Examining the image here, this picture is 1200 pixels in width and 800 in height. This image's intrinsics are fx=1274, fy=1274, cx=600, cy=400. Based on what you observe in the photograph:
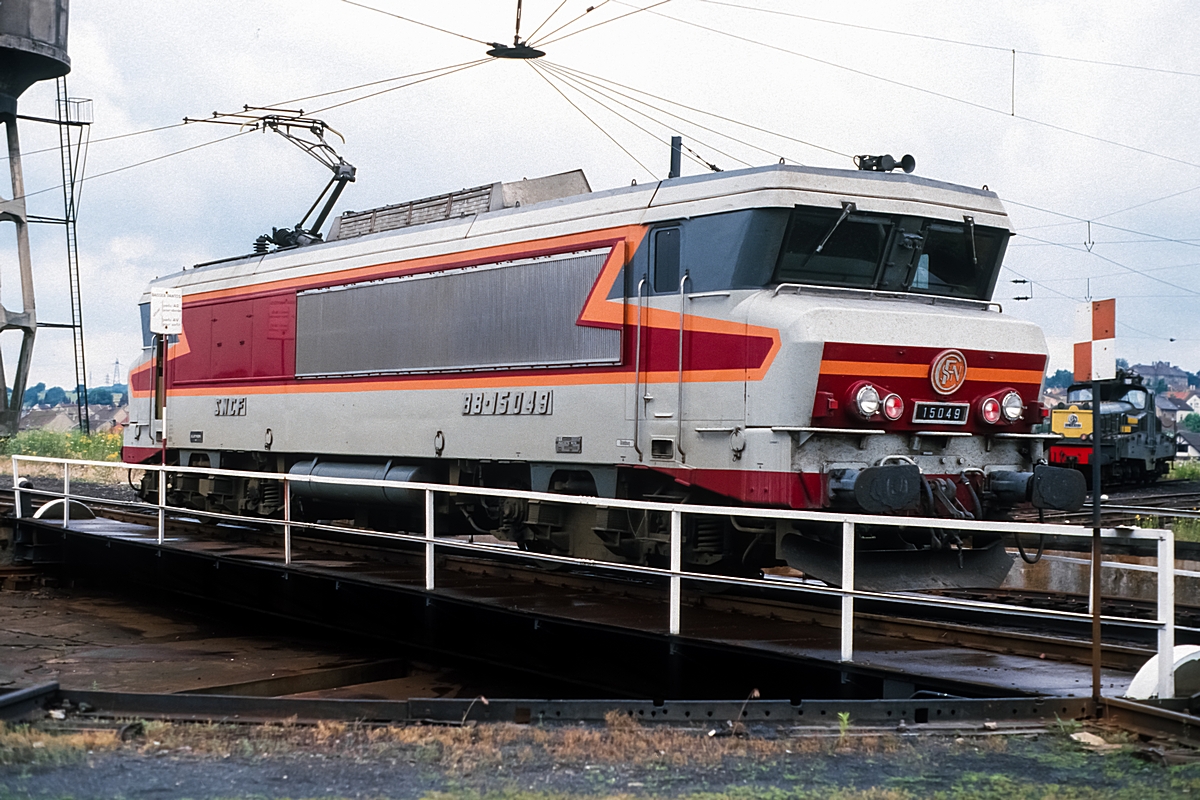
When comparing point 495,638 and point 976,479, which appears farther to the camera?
point 976,479

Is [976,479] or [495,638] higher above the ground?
[976,479]

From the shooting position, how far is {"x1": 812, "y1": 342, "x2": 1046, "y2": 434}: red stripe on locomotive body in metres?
10.4

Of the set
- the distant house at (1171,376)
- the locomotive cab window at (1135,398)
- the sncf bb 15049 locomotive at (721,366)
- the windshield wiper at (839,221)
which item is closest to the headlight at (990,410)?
the sncf bb 15049 locomotive at (721,366)

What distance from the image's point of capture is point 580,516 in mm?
12211

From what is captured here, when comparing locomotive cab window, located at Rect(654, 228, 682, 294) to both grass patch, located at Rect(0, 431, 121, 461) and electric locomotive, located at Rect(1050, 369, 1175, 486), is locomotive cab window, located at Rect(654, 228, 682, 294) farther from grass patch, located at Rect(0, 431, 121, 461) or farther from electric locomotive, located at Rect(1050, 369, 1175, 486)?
grass patch, located at Rect(0, 431, 121, 461)

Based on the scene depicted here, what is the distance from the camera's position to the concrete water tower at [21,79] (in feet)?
94.9

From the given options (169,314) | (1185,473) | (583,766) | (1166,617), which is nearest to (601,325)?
(1166,617)

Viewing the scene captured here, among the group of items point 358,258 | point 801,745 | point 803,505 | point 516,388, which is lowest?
point 801,745

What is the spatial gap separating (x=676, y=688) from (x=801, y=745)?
2.59 m

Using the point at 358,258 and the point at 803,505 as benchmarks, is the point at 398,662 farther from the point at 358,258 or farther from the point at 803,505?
the point at 358,258

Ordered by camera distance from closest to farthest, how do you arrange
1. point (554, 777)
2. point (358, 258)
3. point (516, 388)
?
point (554, 777)
point (516, 388)
point (358, 258)

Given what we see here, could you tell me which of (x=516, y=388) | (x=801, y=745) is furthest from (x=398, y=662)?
(x=801, y=745)

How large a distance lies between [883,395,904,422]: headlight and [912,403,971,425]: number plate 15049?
20 cm

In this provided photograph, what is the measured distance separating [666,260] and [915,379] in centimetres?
243
